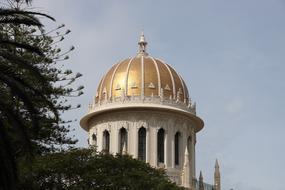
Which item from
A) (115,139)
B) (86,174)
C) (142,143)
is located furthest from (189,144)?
(86,174)

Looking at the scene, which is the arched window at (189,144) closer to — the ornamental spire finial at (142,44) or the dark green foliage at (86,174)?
the ornamental spire finial at (142,44)

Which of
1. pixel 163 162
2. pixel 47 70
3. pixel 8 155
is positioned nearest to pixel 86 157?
pixel 47 70

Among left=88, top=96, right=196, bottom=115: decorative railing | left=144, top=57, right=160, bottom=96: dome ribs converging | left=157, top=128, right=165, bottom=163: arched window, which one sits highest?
left=144, top=57, right=160, bottom=96: dome ribs converging

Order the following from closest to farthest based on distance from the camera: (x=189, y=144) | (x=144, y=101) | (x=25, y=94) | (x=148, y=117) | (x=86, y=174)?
(x=25, y=94)
(x=86, y=174)
(x=144, y=101)
(x=148, y=117)
(x=189, y=144)

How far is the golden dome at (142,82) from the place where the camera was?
54406 millimetres

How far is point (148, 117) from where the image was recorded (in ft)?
178

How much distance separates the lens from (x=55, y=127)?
106ft

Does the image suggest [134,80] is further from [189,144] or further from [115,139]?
[189,144]

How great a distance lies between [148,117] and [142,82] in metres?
2.71

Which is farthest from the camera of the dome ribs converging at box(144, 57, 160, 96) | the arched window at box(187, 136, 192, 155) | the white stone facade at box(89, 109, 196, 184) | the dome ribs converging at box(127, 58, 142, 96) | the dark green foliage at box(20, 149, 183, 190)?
the arched window at box(187, 136, 192, 155)

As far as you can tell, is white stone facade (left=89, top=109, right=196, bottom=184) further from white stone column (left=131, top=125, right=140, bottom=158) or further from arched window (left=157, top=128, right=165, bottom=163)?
arched window (left=157, top=128, right=165, bottom=163)

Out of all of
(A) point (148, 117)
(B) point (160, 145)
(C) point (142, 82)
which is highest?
(C) point (142, 82)

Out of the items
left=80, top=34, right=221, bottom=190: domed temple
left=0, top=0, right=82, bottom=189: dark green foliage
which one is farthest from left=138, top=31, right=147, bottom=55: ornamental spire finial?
left=0, top=0, right=82, bottom=189: dark green foliage

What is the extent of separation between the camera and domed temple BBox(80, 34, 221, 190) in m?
53.6
